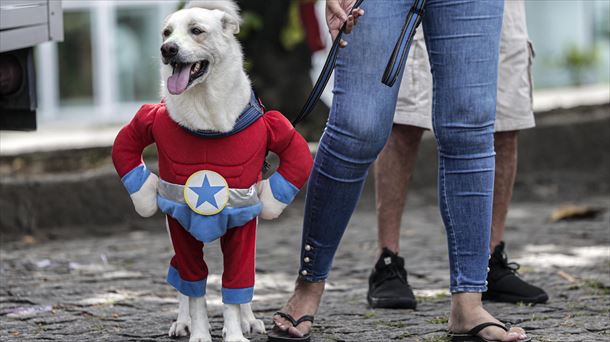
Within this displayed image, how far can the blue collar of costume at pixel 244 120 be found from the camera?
3.45 meters

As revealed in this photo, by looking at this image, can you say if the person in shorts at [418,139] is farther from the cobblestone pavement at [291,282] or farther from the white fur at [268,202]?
the white fur at [268,202]

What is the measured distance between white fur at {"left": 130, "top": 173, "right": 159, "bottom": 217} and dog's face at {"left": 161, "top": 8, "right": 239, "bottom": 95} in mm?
340

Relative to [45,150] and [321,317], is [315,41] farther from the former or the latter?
[321,317]

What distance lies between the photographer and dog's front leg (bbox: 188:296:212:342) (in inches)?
141

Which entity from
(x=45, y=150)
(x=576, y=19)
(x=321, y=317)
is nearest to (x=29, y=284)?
(x=321, y=317)

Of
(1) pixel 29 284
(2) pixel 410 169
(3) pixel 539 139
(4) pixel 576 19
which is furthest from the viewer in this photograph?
(4) pixel 576 19

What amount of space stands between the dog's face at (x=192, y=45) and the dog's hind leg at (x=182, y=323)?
0.84 metres

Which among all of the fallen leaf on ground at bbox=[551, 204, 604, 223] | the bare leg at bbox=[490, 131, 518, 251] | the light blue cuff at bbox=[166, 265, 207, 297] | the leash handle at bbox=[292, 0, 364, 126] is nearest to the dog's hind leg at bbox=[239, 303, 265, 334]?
the light blue cuff at bbox=[166, 265, 207, 297]

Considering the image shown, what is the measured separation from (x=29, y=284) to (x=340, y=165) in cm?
201

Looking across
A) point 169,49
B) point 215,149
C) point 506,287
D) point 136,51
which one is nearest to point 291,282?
point 506,287

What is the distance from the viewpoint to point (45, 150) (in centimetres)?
835

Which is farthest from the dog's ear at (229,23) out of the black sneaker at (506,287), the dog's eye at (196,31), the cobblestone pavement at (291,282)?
the black sneaker at (506,287)

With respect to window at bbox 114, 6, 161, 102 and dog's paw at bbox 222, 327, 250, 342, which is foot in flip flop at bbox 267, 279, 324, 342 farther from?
window at bbox 114, 6, 161, 102

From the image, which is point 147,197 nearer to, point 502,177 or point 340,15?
point 340,15
